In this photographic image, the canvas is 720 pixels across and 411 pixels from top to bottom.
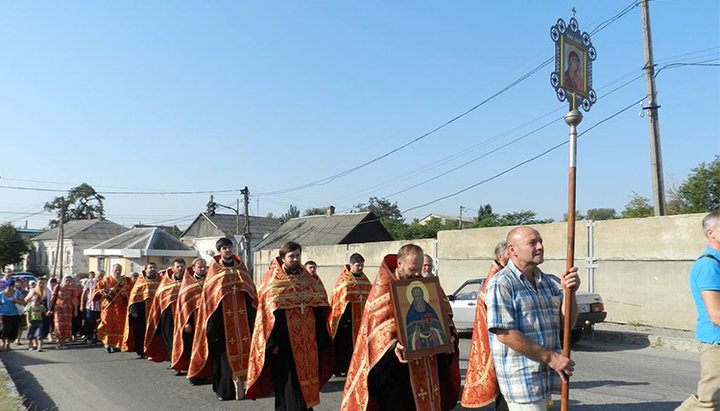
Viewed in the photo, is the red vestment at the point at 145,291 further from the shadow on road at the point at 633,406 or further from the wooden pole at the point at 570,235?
the wooden pole at the point at 570,235

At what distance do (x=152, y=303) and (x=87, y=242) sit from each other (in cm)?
5608

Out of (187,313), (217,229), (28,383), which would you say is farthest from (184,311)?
(217,229)

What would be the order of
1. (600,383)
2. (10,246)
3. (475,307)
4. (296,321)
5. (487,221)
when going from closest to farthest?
1. (296,321)
2. (600,383)
3. (475,307)
4. (487,221)
5. (10,246)

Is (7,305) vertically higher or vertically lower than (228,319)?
lower

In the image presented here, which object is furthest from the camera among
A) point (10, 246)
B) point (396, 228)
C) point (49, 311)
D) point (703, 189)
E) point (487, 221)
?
point (10, 246)

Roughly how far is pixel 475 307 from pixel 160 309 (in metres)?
5.40

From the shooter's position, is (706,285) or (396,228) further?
(396,228)

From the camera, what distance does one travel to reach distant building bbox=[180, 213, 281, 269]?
61.3 metres

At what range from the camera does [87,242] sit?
6278 centimetres

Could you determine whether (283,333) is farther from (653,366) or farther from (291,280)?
(653,366)

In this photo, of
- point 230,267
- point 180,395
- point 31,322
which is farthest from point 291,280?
point 31,322

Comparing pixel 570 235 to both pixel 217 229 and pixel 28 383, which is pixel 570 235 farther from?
pixel 217 229

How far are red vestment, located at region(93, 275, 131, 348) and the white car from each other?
264 inches

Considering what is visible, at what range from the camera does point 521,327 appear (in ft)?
11.6
